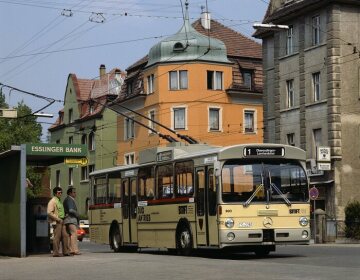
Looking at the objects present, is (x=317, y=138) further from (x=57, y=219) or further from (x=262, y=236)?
(x=57, y=219)

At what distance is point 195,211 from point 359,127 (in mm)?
25309

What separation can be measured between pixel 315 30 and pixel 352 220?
11254mm

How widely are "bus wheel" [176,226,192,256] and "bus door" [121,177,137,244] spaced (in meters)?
3.09

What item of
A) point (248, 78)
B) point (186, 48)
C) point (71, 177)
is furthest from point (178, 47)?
point (71, 177)

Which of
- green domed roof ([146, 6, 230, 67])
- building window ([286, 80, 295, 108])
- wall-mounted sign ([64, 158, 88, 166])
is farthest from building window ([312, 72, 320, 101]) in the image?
wall-mounted sign ([64, 158, 88, 166])

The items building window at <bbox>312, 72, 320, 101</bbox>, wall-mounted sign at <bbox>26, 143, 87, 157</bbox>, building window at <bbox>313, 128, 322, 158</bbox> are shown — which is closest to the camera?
wall-mounted sign at <bbox>26, 143, 87, 157</bbox>

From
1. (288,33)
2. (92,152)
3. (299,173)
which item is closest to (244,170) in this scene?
(299,173)

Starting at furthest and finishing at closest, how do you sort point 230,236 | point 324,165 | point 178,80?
1. point 178,80
2. point 324,165
3. point 230,236

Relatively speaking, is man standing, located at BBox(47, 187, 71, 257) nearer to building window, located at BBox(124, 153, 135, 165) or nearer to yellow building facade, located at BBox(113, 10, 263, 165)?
yellow building facade, located at BBox(113, 10, 263, 165)

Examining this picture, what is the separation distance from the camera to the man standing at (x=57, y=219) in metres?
23.0

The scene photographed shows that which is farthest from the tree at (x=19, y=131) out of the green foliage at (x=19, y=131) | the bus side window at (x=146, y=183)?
the bus side window at (x=146, y=183)

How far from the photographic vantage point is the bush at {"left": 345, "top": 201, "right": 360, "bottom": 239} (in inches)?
1612

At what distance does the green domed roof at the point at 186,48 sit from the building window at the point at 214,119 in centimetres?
377

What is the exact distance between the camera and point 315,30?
157ft
